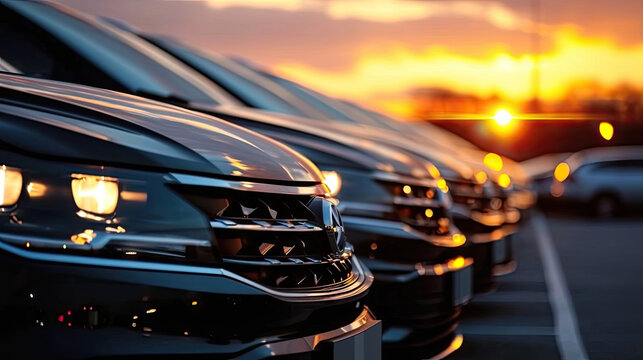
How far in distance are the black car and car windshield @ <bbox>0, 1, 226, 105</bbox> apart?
1.58 meters

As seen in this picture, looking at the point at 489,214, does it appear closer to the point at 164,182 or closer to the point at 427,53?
the point at 427,53

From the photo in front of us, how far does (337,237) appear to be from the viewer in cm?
310

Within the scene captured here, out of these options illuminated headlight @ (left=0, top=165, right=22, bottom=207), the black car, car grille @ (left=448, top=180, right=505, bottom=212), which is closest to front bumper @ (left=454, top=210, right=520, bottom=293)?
car grille @ (left=448, top=180, right=505, bottom=212)

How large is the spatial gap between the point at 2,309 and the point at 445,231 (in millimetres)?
3182

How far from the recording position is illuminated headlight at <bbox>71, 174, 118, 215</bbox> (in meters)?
2.43

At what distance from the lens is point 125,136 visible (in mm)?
2607

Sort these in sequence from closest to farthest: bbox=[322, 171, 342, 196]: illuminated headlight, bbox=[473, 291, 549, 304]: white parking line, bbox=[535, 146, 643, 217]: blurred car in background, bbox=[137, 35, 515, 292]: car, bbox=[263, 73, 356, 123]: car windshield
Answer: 1. bbox=[322, 171, 342, 196]: illuminated headlight
2. bbox=[137, 35, 515, 292]: car
3. bbox=[473, 291, 549, 304]: white parking line
4. bbox=[263, 73, 356, 123]: car windshield
5. bbox=[535, 146, 643, 217]: blurred car in background

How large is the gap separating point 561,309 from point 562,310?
5 cm

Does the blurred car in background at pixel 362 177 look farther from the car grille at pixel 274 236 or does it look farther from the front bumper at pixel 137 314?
the front bumper at pixel 137 314

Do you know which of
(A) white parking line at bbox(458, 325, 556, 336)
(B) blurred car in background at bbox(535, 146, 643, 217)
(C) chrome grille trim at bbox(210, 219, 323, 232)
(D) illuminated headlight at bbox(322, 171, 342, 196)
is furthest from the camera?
(B) blurred car in background at bbox(535, 146, 643, 217)

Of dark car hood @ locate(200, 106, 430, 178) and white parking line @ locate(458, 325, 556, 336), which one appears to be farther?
white parking line @ locate(458, 325, 556, 336)

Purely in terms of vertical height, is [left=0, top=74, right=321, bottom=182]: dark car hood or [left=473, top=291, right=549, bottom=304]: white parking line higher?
[left=473, top=291, right=549, bottom=304]: white parking line

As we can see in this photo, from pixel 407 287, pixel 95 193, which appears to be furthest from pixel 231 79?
pixel 95 193

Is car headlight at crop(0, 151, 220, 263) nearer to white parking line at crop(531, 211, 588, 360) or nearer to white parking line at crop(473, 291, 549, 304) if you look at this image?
white parking line at crop(531, 211, 588, 360)
